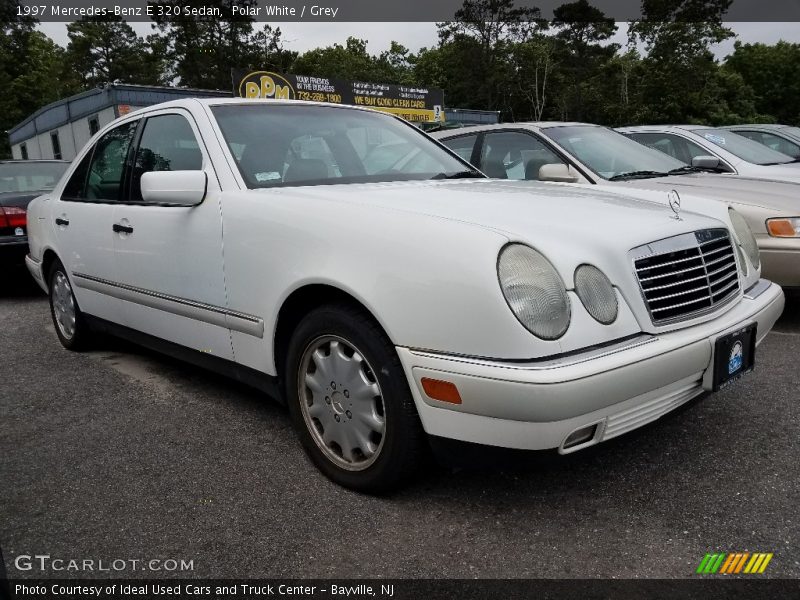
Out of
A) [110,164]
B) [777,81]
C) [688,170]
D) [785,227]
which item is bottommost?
[785,227]

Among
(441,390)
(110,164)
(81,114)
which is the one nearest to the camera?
(441,390)

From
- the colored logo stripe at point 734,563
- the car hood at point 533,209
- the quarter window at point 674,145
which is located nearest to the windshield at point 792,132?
the quarter window at point 674,145

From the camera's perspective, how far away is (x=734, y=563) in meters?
1.94

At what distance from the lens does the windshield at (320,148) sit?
2.95 metres

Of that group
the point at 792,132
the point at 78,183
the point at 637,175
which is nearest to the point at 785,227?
the point at 637,175

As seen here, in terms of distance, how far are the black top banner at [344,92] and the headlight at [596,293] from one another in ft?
61.0

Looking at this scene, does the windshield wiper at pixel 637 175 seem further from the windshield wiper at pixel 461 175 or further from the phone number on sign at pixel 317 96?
the phone number on sign at pixel 317 96

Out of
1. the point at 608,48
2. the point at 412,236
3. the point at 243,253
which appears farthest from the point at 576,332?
the point at 608,48

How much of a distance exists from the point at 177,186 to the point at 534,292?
5.41ft

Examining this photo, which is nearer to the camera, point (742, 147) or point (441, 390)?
point (441, 390)

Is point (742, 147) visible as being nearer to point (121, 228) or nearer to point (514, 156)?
point (514, 156)

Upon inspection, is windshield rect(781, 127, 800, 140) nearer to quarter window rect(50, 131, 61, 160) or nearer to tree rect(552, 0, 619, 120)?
quarter window rect(50, 131, 61, 160)

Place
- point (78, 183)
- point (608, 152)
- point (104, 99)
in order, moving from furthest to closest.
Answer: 1. point (104, 99)
2. point (608, 152)
3. point (78, 183)

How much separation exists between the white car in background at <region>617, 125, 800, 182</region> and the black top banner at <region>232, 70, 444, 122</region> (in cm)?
1399
